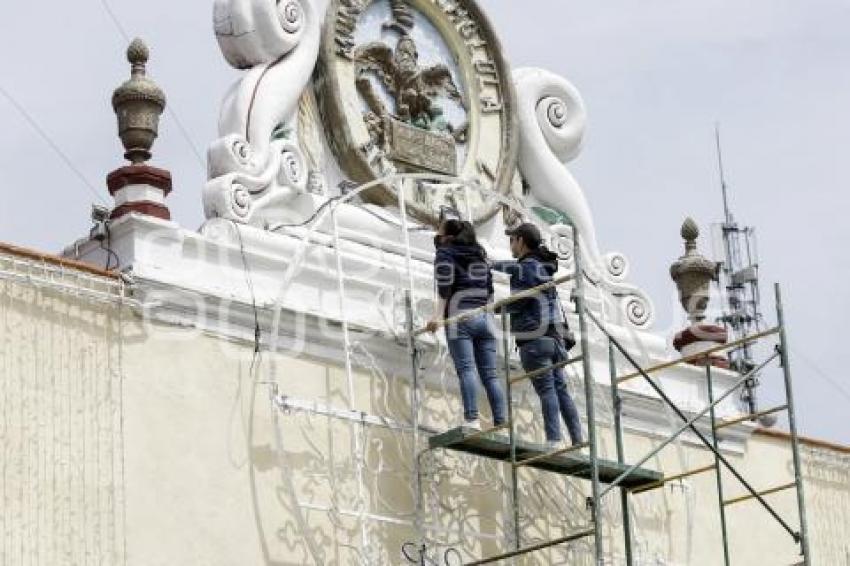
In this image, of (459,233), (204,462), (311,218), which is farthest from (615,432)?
(204,462)

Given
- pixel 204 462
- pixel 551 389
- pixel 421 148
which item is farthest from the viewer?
pixel 421 148

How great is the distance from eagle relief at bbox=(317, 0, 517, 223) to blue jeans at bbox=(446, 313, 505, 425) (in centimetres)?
149

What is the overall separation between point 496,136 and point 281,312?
9.60 ft

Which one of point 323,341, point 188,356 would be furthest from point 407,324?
point 188,356

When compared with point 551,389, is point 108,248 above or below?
above

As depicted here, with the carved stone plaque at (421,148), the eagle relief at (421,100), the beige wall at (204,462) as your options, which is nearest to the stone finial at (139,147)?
the beige wall at (204,462)

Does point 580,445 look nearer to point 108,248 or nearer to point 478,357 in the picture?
point 478,357

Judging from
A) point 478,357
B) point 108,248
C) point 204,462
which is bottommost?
point 204,462

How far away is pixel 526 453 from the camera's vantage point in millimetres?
16562

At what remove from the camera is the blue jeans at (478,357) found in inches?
659

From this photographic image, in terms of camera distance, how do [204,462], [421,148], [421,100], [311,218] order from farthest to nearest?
[421,100]
[421,148]
[311,218]
[204,462]

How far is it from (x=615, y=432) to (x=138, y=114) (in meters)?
3.62

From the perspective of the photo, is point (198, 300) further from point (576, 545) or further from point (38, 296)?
point (576, 545)

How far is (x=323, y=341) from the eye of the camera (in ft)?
55.3
